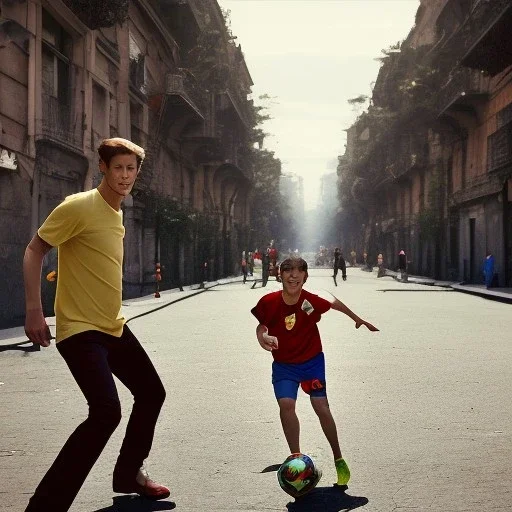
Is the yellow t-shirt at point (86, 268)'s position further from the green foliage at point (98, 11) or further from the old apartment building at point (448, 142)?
the old apartment building at point (448, 142)

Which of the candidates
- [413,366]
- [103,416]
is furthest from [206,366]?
[103,416]

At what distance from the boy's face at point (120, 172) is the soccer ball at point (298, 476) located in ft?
5.61

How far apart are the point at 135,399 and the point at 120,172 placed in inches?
47.4

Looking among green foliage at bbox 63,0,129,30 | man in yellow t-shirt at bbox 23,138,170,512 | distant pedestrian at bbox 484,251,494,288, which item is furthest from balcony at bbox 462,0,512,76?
man in yellow t-shirt at bbox 23,138,170,512

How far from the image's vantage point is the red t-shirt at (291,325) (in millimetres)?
4520

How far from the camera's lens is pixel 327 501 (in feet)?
13.9

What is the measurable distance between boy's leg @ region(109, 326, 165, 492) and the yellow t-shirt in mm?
147

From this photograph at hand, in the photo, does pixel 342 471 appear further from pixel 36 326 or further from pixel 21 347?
pixel 21 347

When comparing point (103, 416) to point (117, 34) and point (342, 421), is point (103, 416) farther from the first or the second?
point (117, 34)

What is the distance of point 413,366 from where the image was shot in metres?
9.56

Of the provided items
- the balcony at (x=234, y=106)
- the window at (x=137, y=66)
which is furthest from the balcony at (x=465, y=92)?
the window at (x=137, y=66)

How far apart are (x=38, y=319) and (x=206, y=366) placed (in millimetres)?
6191

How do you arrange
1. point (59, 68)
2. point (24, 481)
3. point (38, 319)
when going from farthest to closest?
1. point (59, 68)
2. point (24, 481)
3. point (38, 319)

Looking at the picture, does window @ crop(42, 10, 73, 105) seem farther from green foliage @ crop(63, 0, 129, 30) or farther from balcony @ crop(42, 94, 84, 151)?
green foliage @ crop(63, 0, 129, 30)
